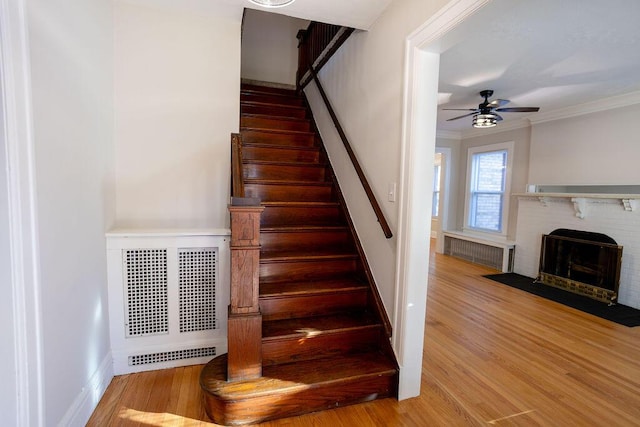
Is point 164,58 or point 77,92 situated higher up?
point 164,58

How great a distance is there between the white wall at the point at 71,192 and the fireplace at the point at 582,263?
5.29m

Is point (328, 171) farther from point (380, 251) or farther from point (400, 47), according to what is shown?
point (400, 47)

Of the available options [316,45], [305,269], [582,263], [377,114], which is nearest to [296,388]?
[305,269]

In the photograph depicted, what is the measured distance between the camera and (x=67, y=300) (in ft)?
5.08

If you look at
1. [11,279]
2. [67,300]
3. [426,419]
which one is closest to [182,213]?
[67,300]

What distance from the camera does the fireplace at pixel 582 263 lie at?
12.6 feet

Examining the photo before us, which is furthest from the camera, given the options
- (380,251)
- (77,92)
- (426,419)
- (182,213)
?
(182,213)

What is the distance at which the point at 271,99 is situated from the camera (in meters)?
4.33

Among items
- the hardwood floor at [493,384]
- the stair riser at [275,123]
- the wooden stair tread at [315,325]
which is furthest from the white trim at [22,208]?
the stair riser at [275,123]

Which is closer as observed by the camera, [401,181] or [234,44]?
[401,181]

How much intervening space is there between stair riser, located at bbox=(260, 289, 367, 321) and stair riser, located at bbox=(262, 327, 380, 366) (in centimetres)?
24

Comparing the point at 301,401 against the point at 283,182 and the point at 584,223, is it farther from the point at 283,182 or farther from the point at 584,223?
the point at 584,223

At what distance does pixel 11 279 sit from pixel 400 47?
2288 mm

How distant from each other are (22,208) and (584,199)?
5.55 metres
